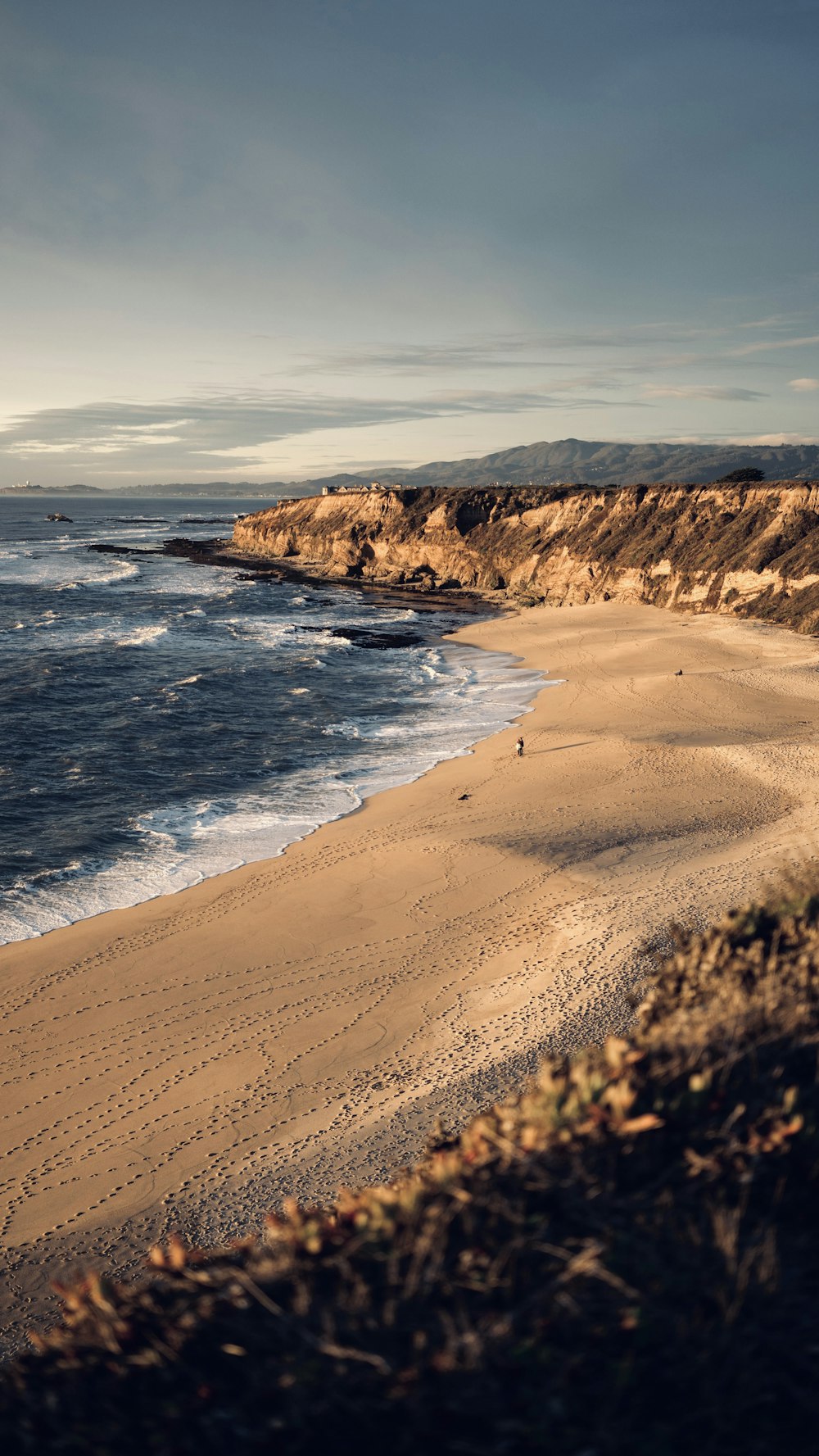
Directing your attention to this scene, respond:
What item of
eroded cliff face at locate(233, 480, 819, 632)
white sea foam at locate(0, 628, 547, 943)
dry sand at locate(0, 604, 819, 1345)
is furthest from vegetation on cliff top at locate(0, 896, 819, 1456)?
eroded cliff face at locate(233, 480, 819, 632)

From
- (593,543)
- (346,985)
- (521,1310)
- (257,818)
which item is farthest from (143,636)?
(521,1310)

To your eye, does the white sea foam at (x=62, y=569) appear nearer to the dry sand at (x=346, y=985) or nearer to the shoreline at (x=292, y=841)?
the shoreline at (x=292, y=841)

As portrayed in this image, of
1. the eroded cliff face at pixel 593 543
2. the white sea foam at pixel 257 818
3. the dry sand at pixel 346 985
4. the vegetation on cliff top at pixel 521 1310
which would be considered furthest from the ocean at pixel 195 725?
the vegetation on cliff top at pixel 521 1310

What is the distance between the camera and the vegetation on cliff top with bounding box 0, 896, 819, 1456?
350 cm

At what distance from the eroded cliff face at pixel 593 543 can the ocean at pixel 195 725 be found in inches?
445

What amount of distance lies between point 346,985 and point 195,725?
61.9 ft

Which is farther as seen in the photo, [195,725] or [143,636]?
[143,636]

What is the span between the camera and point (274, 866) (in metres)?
17.8

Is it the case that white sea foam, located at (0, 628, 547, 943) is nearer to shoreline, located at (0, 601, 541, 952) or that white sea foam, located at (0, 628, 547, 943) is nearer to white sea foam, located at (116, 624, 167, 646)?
shoreline, located at (0, 601, 541, 952)

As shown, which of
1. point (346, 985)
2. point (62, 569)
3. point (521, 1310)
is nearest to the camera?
point (521, 1310)

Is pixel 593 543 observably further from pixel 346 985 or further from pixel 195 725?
pixel 346 985

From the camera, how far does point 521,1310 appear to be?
3775mm

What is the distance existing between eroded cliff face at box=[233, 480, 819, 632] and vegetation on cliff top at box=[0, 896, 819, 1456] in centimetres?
4370

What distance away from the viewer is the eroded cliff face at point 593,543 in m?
49.2
